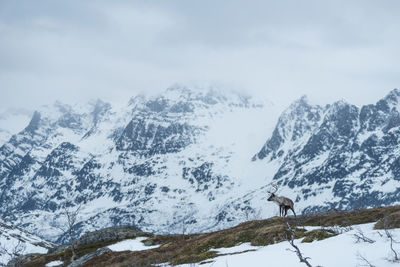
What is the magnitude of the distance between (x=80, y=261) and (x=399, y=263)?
44179mm

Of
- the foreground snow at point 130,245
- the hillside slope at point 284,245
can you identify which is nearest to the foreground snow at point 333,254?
the hillside slope at point 284,245

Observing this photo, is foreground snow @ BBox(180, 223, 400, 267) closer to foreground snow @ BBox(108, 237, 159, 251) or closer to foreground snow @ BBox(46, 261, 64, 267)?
foreground snow @ BBox(108, 237, 159, 251)

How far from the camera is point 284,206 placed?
40625 mm

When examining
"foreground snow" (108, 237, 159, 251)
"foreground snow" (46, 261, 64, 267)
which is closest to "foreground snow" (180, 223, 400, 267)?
"foreground snow" (108, 237, 159, 251)

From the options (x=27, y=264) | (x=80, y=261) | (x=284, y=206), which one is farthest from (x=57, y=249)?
(x=284, y=206)

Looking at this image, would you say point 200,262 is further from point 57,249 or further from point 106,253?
point 57,249

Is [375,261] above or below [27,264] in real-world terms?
above

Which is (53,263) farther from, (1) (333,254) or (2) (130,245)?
(1) (333,254)

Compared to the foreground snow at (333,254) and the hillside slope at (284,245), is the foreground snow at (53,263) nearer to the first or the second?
the hillside slope at (284,245)

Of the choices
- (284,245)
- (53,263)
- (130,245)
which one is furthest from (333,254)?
(53,263)

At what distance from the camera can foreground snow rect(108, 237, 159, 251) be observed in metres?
56.7

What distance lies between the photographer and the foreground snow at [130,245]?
2234 inches

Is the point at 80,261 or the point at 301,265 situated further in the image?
the point at 80,261

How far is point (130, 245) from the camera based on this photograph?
194 ft
